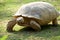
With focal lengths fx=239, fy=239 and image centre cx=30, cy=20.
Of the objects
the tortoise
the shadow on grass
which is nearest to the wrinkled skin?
the tortoise

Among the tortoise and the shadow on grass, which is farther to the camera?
the tortoise

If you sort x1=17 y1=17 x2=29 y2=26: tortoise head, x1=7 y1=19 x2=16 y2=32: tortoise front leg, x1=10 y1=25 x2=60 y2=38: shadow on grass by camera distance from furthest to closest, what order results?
x1=7 y1=19 x2=16 y2=32: tortoise front leg → x1=17 y1=17 x2=29 y2=26: tortoise head → x1=10 y1=25 x2=60 y2=38: shadow on grass

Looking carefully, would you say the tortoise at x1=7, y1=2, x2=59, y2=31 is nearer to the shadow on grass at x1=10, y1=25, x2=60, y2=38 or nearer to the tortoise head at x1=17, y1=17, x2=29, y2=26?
the tortoise head at x1=17, y1=17, x2=29, y2=26

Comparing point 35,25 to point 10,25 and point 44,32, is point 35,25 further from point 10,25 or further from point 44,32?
point 10,25

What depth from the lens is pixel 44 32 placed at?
18.4 ft

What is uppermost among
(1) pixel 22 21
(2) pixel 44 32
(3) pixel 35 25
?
(1) pixel 22 21

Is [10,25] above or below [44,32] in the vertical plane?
above

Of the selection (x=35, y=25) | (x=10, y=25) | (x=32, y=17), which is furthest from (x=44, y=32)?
(x=10, y=25)

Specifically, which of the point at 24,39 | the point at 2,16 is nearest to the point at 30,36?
the point at 24,39

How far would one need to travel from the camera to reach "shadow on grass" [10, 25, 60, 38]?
5.36 m

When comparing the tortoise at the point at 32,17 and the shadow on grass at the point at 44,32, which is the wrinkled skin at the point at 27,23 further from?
the shadow on grass at the point at 44,32

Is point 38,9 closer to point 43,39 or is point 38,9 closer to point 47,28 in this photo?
point 47,28

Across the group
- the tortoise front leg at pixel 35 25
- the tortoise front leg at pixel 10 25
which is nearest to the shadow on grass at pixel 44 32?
the tortoise front leg at pixel 35 25

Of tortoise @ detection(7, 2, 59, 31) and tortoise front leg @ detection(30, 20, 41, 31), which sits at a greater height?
tortoise @ detection(7, 2, 59, 31)
